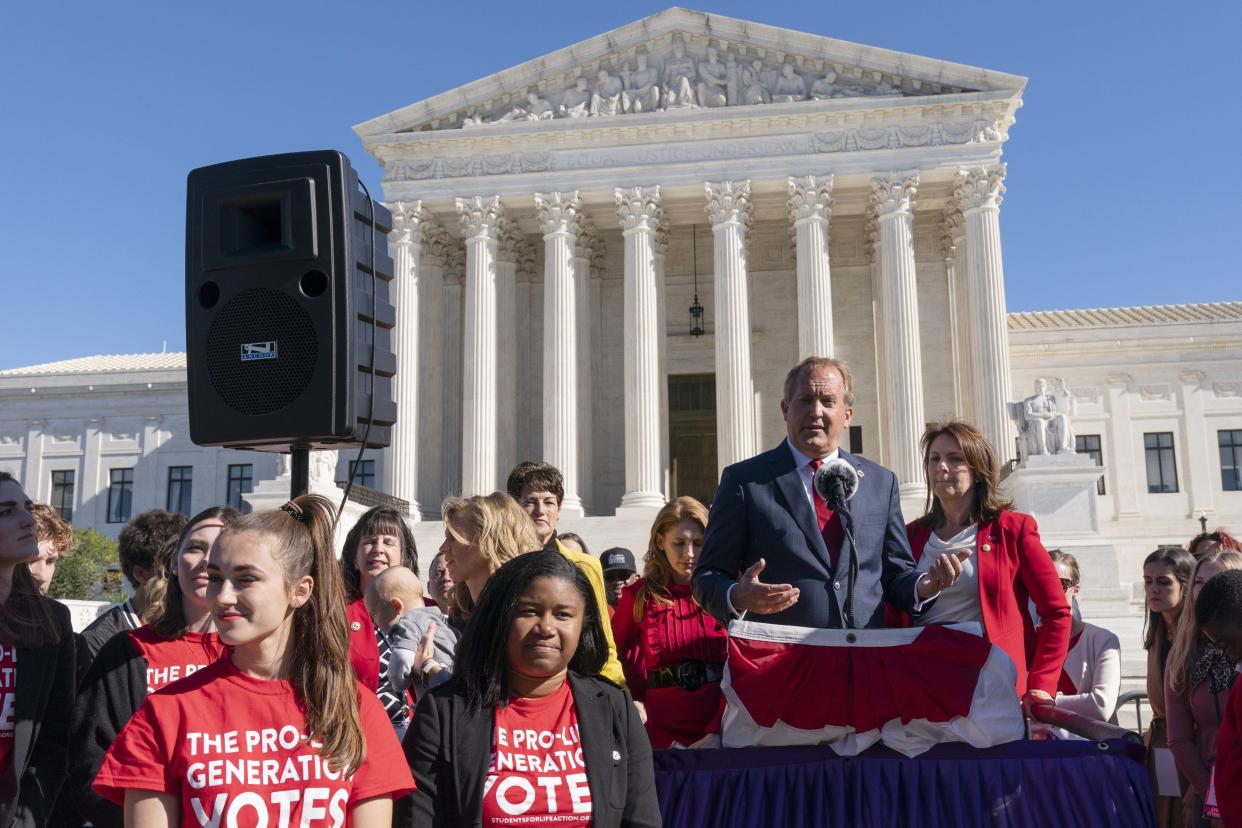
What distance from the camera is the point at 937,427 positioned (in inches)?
232

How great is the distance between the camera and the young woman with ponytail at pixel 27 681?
4703mm

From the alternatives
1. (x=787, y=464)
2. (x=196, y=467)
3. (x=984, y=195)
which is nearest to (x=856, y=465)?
(x=787, y=464)

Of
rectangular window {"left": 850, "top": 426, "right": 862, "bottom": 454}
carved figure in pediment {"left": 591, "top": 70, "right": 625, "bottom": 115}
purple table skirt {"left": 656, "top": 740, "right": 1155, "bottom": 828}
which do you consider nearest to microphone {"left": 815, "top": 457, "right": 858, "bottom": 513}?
purple table skirt {"left": 656, "top": 740, "right": 1155, "bottom": 828}

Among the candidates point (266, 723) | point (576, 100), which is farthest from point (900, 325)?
point (266, 723)

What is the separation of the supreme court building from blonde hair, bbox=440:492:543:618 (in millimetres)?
25164

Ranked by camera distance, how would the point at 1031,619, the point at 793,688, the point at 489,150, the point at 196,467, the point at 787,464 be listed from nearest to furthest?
the point at 793,688 < the point at 787,464 < the point at 1031,619 < the point at 489,150 < the point at 196,467

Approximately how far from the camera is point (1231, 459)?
1512 inches

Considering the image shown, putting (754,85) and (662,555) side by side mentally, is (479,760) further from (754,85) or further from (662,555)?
(754,85)

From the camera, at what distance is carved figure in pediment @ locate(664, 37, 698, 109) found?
33.4 m

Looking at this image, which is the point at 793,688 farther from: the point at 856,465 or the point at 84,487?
the point at 84,487

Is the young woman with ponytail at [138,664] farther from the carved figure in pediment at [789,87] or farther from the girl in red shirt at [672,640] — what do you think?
the carved figure in pediment at [789,87]

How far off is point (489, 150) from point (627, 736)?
102 feet

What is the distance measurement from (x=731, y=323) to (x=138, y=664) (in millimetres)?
28181

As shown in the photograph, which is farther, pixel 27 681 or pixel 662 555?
pixel 662 555
